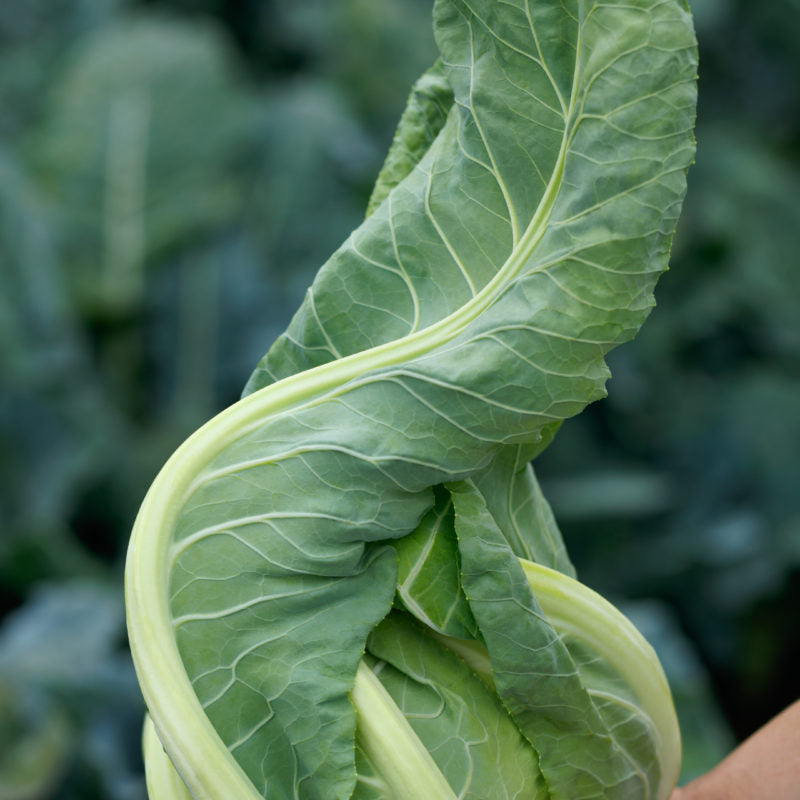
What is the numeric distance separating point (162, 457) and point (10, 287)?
0.85m

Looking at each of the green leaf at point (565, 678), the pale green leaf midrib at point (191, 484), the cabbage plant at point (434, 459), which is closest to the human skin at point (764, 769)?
the green leaf at point (565, 678)

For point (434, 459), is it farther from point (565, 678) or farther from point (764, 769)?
point (764, 769)

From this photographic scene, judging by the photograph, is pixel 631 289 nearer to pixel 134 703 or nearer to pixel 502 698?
pixel 502 698

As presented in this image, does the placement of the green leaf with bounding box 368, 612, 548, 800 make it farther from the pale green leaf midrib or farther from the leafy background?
the leafy background

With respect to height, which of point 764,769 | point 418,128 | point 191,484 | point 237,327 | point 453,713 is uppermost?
point 418,128

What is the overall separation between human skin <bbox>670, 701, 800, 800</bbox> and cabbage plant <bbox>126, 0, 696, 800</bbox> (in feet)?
1.47

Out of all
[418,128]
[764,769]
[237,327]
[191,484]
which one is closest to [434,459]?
[191,484]

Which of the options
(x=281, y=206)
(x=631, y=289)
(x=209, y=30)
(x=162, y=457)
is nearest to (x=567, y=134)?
(x=631, y=289)

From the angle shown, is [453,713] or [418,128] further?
[418,128]

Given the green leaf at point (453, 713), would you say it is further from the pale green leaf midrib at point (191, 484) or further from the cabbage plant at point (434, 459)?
the pale green leaf midrib at point (191, 484)

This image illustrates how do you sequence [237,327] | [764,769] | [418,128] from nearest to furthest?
[418,128] < [764,769] < [237,327]

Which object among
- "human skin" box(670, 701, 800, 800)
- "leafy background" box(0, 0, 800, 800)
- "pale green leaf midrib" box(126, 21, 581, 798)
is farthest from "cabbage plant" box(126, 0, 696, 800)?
"leafy background" box(0, 0, 800, 800)

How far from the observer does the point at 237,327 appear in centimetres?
418

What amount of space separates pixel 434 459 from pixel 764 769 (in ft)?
2.58
